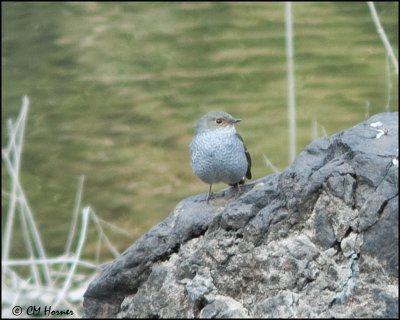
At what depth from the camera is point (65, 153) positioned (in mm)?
10219

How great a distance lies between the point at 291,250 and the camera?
3166mm

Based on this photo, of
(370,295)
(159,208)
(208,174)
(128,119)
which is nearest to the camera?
(370,295)

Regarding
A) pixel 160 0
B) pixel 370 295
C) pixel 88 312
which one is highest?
pixel 370 295

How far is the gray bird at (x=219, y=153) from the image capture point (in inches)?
171

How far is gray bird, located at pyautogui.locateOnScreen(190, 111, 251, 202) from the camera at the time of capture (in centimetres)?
433

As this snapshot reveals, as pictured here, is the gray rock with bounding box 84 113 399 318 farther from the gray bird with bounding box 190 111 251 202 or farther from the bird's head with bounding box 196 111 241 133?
the bird's head with bounding box 196 111 241 133

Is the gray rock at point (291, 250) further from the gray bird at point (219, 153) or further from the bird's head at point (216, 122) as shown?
the bird's head at point (216, 122)

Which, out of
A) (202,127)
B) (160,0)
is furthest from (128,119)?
(202,127)

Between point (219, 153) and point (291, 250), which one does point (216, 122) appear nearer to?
point (219, 153)

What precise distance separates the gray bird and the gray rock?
30.4 inches

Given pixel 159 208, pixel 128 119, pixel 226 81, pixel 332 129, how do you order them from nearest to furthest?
1. pixel 159 208
2. pixel 332 129
3. pixel 128 119
4. pixel 226 81

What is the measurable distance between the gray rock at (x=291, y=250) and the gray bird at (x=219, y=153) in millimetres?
773

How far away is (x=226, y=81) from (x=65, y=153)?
212 cm

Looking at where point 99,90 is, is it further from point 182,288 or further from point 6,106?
point 182,288
